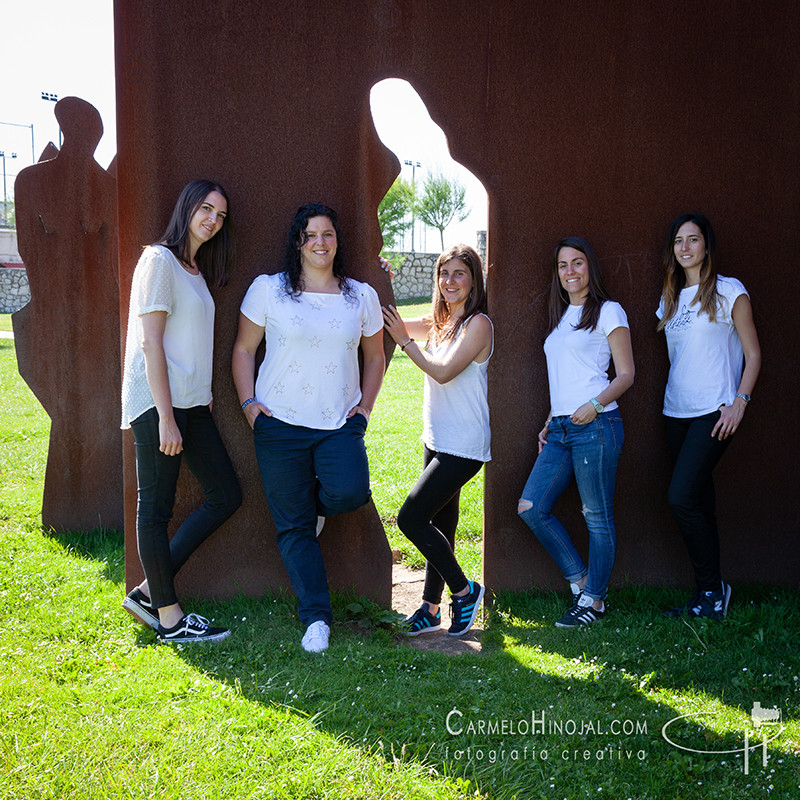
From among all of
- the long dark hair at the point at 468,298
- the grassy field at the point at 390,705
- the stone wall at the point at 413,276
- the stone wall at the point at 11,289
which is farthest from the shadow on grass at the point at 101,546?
the stone wall at the point at 11,289

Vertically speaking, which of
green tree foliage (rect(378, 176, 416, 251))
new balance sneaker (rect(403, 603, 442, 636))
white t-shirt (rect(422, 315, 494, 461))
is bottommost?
new balance sneaker (rect(403, 603, 442, 636))

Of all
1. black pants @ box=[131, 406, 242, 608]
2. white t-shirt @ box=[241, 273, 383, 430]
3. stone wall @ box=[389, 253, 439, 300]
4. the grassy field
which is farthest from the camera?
stone wall @ box=[389, 253, 439, 300]

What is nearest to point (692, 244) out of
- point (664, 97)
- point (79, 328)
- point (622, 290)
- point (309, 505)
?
point (622, 290)

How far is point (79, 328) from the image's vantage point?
5.21 m

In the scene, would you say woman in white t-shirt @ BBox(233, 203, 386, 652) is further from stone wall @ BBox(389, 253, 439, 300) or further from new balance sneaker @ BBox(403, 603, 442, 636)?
stone wall @ BBox(389, 253, 439, 300)

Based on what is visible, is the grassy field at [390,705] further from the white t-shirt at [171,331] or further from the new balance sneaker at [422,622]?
the white t-shirt at [171,331]

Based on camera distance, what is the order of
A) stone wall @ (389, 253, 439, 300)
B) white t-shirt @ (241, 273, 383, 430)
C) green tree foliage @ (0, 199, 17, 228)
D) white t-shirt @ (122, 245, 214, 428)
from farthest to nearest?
1. green tree foliage @ (0, 199, 17, 228)
2. stone wall @ (389, 253, 439, 300)
3. white t-shirt @ (241, 273, 383, 430)
4. white t-shirt @ (122, 245, 214, 428)

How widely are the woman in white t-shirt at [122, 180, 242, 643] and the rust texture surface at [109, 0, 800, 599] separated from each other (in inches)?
12.6

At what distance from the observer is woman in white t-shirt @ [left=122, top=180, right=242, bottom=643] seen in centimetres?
339

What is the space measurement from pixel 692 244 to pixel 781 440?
1294 millimetres

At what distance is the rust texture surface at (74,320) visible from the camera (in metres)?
5.12

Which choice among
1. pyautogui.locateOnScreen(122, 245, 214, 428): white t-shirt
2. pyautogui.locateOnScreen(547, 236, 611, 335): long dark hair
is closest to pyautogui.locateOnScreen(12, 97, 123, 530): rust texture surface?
pyautogui.locateOnScreen(122, 245, 214, 428): white t-shirt

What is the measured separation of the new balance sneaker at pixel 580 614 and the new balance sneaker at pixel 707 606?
0.39 m

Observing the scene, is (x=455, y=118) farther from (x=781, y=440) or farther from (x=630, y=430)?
(x=781, y=440)
